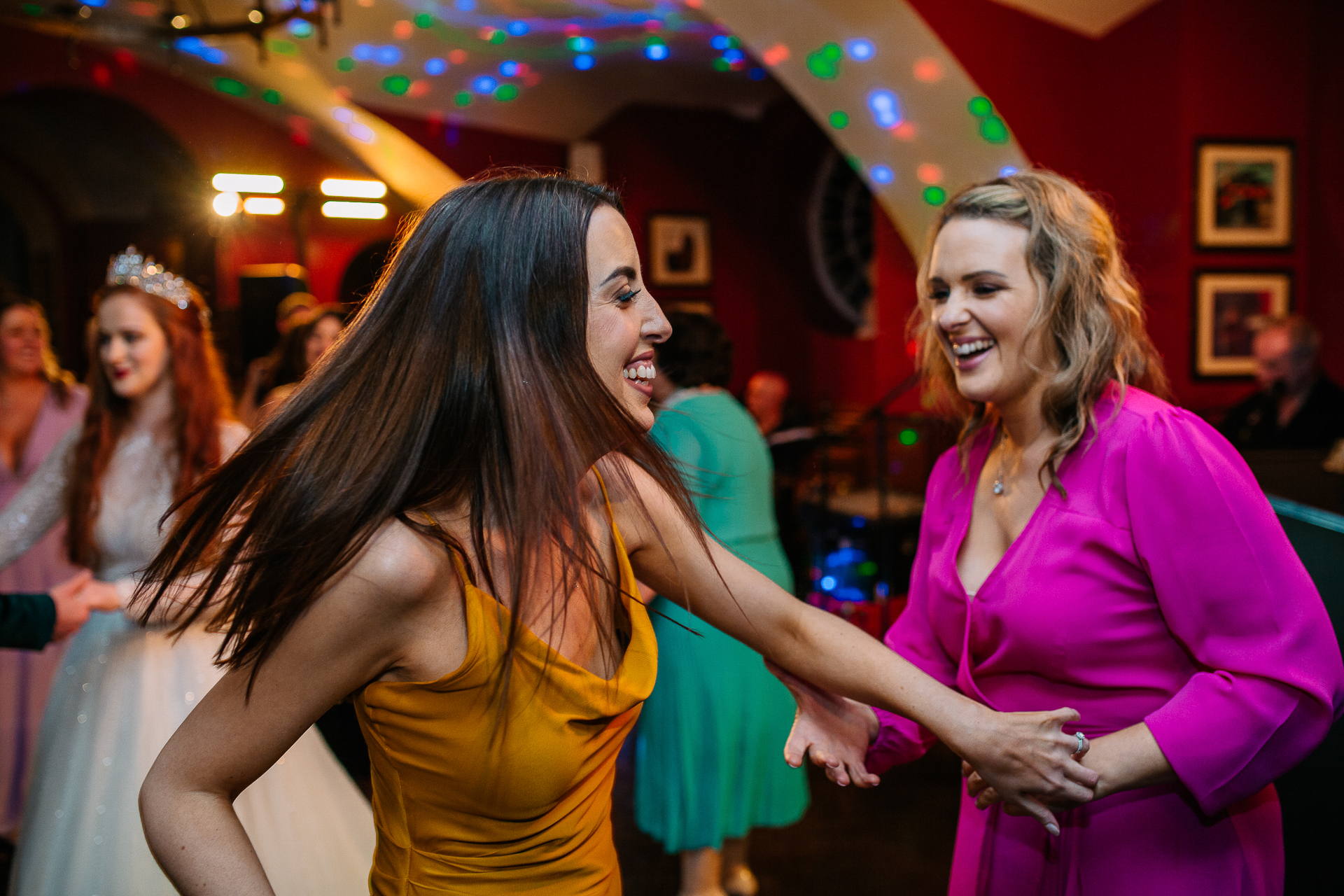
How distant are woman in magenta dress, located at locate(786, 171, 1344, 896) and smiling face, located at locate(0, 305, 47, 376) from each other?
371 centimetres

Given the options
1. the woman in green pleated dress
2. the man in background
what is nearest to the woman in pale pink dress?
the woman in green pleated dress

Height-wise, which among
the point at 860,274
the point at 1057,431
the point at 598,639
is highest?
the point at 860,274

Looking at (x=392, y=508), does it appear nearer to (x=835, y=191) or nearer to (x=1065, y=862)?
(x=1065, y=862)

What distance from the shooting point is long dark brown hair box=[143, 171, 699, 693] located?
3.08 feet

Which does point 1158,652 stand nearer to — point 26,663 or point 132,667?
point 132,667

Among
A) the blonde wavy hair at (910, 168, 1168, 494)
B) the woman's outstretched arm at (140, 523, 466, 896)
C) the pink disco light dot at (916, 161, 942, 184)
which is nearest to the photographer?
the woman's outstretched arm at (140, 523, 466, 896)

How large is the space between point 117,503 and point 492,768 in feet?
5.96

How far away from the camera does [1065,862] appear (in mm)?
1276

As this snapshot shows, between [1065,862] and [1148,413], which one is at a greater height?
[1148,413]

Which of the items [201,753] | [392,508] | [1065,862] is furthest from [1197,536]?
[201,753]

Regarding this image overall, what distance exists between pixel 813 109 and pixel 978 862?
4.23m

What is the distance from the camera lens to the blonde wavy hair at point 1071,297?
1.31m

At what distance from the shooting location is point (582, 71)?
7227 millimetres

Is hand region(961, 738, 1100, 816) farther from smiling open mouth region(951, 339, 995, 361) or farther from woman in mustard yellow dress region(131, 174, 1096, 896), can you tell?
smiling open mouth region(951, 339, 995, 361)
